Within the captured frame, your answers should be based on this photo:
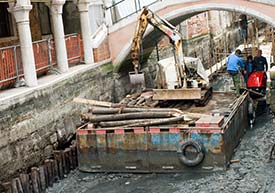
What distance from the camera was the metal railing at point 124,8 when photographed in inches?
862

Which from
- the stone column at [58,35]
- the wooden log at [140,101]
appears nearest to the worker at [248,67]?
the wooden log at [140,101]

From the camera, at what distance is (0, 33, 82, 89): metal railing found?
1517cm

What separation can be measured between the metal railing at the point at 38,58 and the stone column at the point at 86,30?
32 cm

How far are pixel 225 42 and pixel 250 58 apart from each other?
62.0 ft

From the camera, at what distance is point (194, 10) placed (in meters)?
20.0

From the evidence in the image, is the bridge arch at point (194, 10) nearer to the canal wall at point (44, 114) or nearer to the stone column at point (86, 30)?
the canal wall at point (44, 114)

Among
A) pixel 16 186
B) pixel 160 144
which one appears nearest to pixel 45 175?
pixel 16 186

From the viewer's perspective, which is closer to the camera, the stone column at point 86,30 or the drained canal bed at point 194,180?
the drained canal bed at point 194,180

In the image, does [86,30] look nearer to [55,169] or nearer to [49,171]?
[55,169]

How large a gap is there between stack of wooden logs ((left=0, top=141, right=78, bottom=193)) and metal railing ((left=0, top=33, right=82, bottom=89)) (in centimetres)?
267

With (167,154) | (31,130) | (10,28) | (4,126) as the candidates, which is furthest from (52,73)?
(167,154)

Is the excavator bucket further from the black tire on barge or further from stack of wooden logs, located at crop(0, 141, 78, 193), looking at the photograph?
the black tire on barge

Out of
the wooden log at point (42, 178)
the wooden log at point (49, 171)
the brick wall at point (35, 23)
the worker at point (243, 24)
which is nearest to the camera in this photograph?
the wooden log at point (42, 178)

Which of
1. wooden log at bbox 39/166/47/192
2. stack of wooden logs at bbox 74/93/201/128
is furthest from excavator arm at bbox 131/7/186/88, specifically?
wooden log at bbox 39/166/47/192
